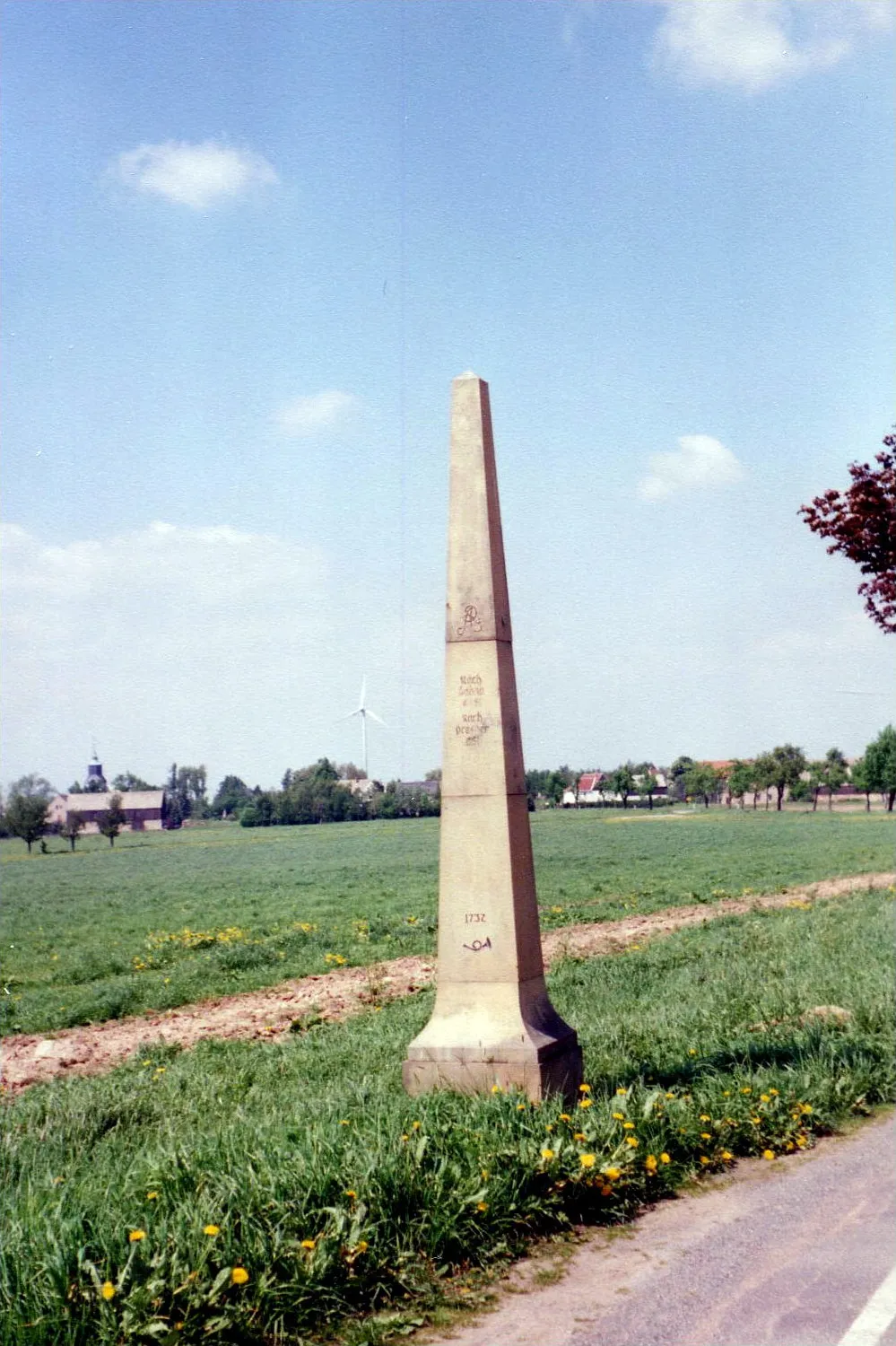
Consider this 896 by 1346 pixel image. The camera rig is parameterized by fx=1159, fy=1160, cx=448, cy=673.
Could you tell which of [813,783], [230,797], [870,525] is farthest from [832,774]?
[870,525]

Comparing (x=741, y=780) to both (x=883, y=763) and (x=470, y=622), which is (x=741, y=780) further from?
(x=470, y=622)

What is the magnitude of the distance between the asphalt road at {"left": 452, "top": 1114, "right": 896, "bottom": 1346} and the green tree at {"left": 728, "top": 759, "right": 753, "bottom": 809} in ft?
352

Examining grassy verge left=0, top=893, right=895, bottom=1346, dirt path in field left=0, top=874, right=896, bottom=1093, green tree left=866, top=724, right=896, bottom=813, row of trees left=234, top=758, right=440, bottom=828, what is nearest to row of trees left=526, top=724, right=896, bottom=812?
green tree left=866, top=724, right=896, bottom=813

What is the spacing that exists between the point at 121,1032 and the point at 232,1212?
25.5ft

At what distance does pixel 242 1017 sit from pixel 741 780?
104m

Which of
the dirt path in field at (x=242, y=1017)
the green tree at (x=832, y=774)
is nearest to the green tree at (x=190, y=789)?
the green tree at (x=832, y=774)

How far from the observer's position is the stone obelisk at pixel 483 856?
6.44 metres

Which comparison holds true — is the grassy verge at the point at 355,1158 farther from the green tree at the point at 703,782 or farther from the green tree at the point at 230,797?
the green tree at the point at 703,782

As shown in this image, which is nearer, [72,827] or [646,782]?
[72,827]

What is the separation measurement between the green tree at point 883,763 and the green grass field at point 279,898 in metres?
33.3

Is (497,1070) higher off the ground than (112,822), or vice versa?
(497,1070)

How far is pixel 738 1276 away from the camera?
14.4 feet

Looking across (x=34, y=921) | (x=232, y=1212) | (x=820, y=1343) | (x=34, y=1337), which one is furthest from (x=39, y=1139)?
(x=34, y=921)

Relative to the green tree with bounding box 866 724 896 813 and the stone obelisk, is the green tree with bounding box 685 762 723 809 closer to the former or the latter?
the green tree with bounding box 866 724 896 813
